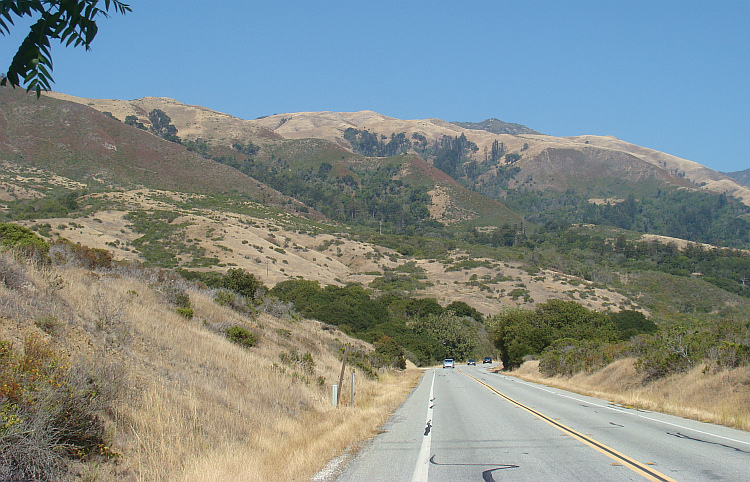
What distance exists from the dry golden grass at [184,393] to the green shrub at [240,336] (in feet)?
1.16

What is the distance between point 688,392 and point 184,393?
1521 centimetres

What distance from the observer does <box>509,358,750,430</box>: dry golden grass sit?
13.5 metres

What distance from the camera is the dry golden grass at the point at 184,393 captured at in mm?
7250

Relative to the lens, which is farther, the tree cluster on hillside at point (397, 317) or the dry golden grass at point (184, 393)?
the tree cluster on hillside at point (397, 317)

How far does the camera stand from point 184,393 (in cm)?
939

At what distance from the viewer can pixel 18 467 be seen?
524 centimetres

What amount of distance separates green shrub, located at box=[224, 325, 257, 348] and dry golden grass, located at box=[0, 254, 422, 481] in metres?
0.35

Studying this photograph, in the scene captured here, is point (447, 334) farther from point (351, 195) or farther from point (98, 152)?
point (351, 195)

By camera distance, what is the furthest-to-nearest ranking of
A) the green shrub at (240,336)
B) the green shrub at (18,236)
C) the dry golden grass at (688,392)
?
the green shrub at (240,336)
the green shrub at (18,236)
the dry golden grass at (688,392)

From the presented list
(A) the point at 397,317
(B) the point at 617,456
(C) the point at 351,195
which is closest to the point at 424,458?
(B) the point at 617,456

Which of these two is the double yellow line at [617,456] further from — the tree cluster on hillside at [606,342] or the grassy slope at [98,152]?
the grassy slope at [98,152]

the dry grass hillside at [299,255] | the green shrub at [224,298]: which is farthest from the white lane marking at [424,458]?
the dry grass hillside at [299,255]

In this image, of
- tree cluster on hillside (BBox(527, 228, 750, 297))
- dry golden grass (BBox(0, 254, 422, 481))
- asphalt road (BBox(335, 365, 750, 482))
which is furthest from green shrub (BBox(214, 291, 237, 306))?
tree cluster on hillside (BBox(527, 228, 750, 297))

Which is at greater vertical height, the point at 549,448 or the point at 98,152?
the point at 98,152
